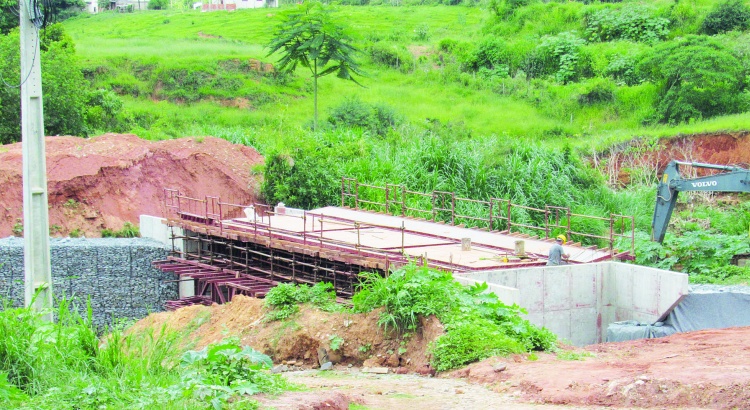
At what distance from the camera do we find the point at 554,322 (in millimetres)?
17750

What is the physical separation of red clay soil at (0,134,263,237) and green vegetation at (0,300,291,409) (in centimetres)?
1958

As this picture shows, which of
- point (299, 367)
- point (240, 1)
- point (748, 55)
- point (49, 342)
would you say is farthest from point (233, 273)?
point (240, 1)

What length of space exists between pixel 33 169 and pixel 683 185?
15.7 meters

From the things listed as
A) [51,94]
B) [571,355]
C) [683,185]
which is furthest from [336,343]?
[51,94]

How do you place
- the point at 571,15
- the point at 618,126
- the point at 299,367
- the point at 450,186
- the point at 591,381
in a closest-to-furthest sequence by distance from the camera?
the point at 591,381 < the point at 299,367 < the point at 450,186 < the point at 618,126 < the point at 571,15

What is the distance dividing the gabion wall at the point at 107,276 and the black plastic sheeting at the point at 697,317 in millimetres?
14232

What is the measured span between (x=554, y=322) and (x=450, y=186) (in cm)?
1349

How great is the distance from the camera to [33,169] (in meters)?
13.8

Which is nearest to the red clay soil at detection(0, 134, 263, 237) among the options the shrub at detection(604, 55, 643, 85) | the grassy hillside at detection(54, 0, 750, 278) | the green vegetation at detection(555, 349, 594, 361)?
the grassy hillside at detection(54, 0, 750, 278)

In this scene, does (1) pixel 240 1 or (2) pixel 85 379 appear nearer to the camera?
(2) pixel 85 379

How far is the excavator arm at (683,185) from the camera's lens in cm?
2131

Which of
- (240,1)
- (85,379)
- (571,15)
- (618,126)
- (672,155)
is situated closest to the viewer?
(85,379)

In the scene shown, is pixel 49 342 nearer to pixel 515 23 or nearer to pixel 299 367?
pixel 299 367

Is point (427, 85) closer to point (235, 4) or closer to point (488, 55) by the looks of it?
point (488, 55)
